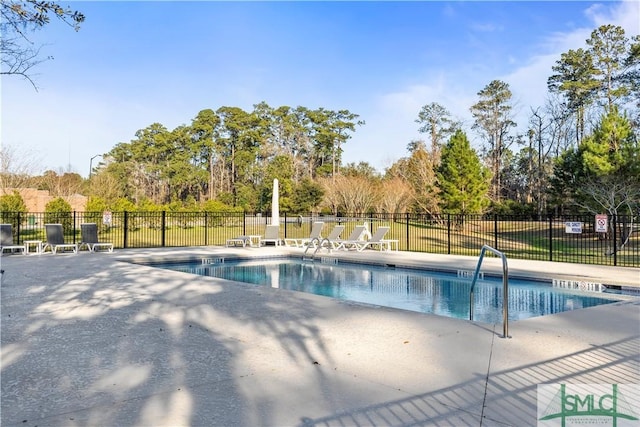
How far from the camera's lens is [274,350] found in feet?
13.2

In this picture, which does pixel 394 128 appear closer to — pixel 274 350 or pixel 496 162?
pixel 496 162

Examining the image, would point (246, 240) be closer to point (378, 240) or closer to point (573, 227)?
point (378, 240)

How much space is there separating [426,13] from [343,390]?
14.1 m

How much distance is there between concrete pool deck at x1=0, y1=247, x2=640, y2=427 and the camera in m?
2.71

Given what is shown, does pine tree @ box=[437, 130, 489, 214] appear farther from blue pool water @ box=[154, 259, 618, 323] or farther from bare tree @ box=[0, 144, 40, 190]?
bare tree @ box=[0, 144, 40, 190]

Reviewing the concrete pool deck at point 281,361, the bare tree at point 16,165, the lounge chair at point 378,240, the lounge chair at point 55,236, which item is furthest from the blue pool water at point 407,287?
the bare tree at point 16,165

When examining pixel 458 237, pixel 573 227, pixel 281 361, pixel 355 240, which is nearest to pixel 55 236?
pixel 355 240

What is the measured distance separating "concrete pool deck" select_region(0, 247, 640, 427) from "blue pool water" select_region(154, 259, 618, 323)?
123cm

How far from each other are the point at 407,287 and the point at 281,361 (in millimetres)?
5953

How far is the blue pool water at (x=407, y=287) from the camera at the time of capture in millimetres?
7180

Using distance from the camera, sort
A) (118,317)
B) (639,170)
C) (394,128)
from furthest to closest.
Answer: (394,128), (639,170), (118,317)

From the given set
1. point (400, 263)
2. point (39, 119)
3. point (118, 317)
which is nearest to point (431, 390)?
point (118, 317)

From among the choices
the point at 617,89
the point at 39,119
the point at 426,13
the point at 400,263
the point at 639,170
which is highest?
the point at 617,89

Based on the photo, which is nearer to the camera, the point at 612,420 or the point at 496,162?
the point at 612,420
